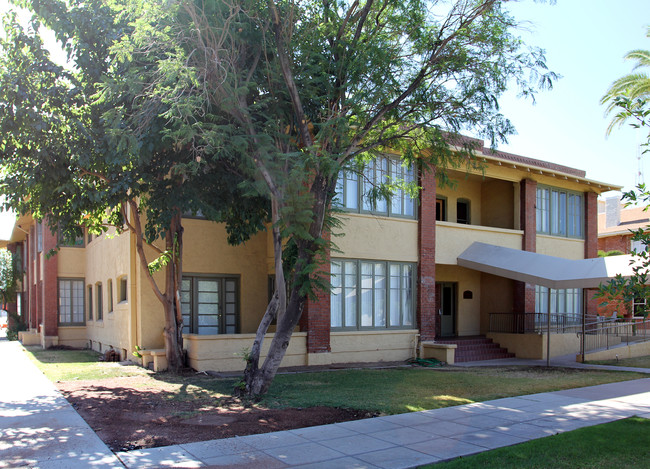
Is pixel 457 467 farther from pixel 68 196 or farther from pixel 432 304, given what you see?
pixel 432 304

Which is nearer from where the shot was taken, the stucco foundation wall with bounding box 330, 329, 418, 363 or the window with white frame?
the stucco foundation wall with bounding box 330, 329, 418, 363

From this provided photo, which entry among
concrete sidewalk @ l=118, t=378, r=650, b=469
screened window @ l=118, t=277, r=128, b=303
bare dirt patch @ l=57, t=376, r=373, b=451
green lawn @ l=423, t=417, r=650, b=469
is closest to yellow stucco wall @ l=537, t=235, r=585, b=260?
concrete sidewalk @ l=118, t=378, r=650, b=469

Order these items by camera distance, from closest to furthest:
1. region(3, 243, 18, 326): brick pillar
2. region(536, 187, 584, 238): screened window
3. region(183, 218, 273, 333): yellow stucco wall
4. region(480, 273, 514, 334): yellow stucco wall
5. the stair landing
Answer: region(183, 218, 273, 333): yellow stucco wall < the stair landing < region(480, 273, 514, 334): yellow stucco wall < region(536, 187, 584, 238): screened window < region(3, 243, 18, 326): brick pillar

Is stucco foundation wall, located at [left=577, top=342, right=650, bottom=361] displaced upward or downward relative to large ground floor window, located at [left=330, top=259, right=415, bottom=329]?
downward

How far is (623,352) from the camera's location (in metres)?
19.0

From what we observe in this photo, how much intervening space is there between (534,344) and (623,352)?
3.40 m

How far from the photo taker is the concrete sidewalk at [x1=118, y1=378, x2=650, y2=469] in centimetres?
654

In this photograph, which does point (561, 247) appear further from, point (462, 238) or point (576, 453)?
point (576, 453)

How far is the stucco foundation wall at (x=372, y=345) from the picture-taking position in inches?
610

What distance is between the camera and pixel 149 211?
12.4m

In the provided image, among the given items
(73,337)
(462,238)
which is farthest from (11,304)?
(462,238)

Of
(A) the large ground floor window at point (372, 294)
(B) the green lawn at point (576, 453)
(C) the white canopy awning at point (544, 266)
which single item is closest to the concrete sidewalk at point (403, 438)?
(B) the green lawn at point (576, 453)

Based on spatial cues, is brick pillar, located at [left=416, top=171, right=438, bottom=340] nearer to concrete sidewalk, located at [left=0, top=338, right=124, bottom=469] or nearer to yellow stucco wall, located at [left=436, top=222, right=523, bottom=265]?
yellow stucco wall, located at [left=436, top=222, right=523, bottom=265]

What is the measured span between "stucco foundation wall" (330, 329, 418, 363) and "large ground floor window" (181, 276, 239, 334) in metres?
3.37
